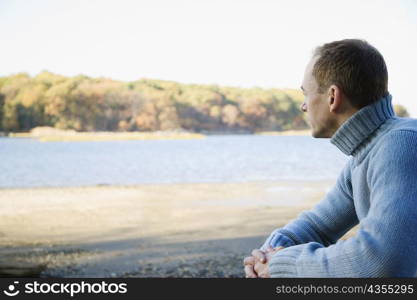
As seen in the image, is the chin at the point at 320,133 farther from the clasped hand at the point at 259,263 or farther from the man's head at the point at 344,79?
the clasped hand at the point at 259,263

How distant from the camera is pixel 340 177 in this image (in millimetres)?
1000

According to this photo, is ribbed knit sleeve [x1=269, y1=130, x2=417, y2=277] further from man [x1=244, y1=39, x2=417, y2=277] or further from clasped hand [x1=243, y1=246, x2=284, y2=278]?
clasped hand [x1=243, y1=246, x2=284, y2=278]

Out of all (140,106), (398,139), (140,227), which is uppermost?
(398,139)

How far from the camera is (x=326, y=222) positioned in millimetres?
1025

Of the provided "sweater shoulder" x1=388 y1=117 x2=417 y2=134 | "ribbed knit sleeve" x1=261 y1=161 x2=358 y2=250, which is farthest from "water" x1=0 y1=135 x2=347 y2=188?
"sweater shoulder" x1=388 y1=117 x2=417 y2=134

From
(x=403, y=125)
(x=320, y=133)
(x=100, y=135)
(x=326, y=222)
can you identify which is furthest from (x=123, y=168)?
(x=403, y=125)

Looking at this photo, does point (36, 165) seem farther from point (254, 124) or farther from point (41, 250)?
point (254, 124)

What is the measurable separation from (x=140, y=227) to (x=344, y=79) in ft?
20.7

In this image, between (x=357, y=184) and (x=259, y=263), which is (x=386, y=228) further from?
(x=259, y=263)

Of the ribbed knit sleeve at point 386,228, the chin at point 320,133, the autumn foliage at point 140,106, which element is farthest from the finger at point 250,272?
the autumn foliage at point 140,106

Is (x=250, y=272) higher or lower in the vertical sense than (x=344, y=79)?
lower

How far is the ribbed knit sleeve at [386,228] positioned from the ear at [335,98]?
0.11m

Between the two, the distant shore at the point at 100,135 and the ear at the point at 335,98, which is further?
the distant shore at the point at 100,135

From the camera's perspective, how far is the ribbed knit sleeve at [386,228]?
681 millimetres
